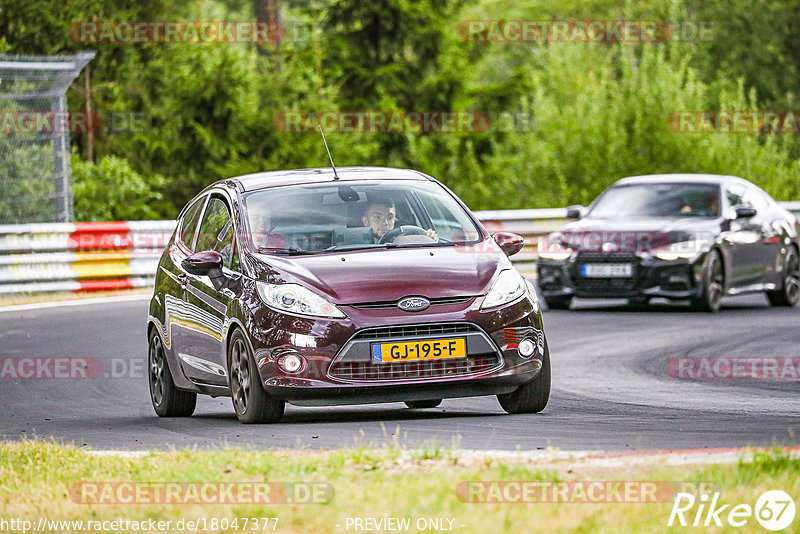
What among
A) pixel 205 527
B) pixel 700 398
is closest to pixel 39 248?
pixel 700 398

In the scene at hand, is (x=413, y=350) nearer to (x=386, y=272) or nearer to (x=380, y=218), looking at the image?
(x=386, y=272)

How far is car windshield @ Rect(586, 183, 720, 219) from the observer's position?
20125mm

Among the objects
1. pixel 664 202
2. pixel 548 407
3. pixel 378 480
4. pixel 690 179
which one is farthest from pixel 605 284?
pixel 378 480

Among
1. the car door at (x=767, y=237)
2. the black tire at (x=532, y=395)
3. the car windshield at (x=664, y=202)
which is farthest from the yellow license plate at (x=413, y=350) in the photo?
the car door at (x=767, y=237)

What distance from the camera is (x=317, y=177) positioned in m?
11.2

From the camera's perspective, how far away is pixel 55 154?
22469 mm

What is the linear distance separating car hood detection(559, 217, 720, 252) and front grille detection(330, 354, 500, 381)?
9.84 metres

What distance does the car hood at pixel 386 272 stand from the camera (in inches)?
382

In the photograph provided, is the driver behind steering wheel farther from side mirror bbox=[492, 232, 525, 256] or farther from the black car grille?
the black car grille

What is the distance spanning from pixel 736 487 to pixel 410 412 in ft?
A: 14.8

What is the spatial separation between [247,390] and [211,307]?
0.78m

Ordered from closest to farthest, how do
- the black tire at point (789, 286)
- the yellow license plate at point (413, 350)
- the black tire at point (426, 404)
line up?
the yellow license plate at point (413, 350) → the black tire at point (426, 404) → the black tire at point (789, 286)

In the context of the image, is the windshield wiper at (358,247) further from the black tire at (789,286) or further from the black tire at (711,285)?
the black tire at (789,286)

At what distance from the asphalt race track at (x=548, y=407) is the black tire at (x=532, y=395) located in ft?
0.50
